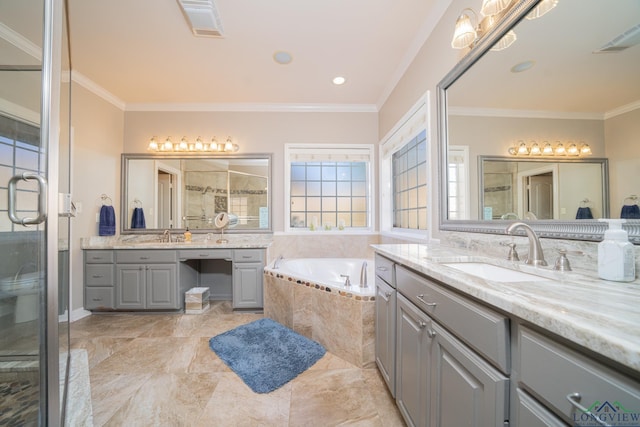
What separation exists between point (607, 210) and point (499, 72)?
2.89ft

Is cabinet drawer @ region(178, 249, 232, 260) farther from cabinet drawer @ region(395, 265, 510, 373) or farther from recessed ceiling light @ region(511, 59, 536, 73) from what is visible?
recessed ceiling light @ region(511, 59, 536, 73)

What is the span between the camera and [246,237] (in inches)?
136

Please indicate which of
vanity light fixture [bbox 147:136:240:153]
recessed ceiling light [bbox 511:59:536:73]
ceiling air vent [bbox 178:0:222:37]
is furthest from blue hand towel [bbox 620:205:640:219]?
vanity light fixture [bbox 147:136:240:153]

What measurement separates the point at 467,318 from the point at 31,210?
68.2 inches

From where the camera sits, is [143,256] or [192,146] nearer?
[143,256]

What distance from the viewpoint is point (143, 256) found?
2881 millimetres

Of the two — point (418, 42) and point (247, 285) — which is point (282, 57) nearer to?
point (418, 42)

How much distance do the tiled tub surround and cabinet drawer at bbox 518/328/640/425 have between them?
1.28 m

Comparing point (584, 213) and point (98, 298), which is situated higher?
point (584, 213)

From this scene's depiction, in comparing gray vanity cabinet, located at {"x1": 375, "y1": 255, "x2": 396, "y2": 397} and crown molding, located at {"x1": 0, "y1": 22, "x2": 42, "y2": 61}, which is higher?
crown molding, located at {"x1": 0, "y1": 22, "x2": 42, "y2": 61}

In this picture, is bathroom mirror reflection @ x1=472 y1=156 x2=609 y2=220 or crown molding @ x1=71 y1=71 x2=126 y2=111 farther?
crown molding @ x1=71 y1=71 x2=126 y2=111

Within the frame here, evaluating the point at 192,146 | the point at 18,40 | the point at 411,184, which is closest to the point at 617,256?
the point at 411,184

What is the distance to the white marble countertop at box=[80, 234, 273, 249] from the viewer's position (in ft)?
9.50

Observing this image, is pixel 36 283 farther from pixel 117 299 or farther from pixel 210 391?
pixel 117 299
